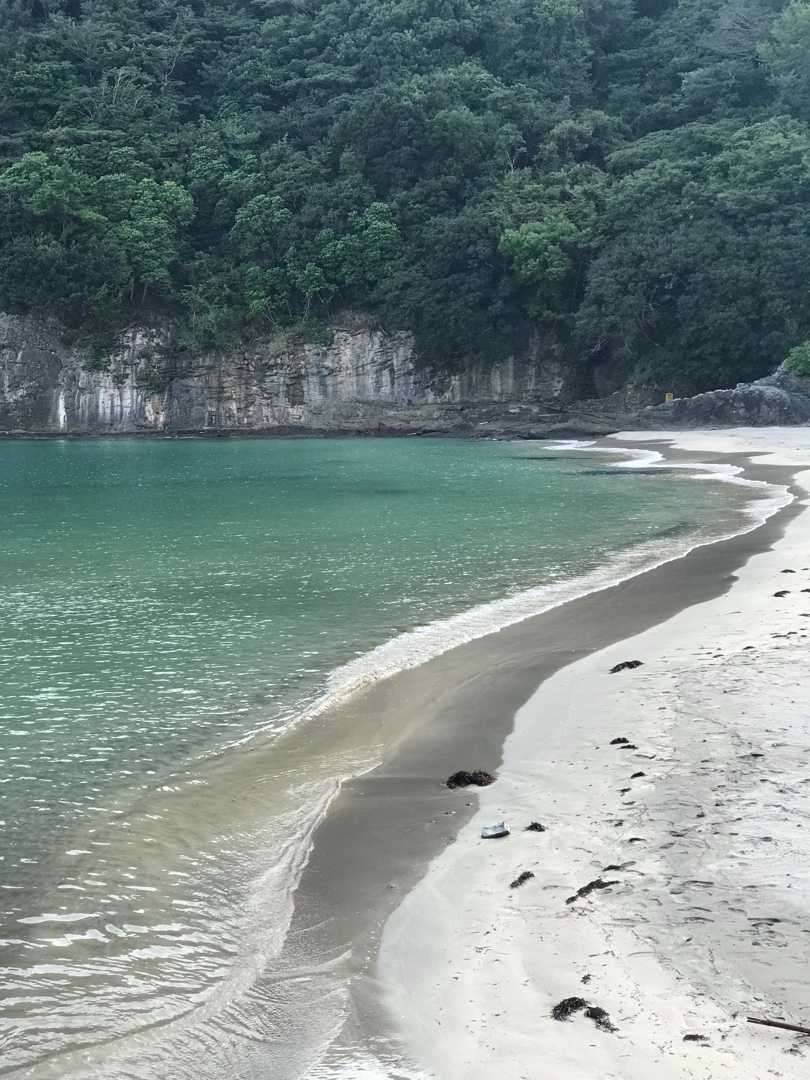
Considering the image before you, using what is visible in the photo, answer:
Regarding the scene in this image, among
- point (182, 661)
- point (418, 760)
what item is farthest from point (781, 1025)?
point (182, 661)

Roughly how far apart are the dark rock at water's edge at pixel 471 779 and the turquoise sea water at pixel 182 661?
795 millimetres

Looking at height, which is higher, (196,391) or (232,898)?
(196,391)

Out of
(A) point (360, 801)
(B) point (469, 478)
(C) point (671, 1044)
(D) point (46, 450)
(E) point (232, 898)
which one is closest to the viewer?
(C) point (671, 1044)

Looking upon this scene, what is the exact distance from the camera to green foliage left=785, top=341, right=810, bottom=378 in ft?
158

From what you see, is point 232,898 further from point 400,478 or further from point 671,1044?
point 400,478

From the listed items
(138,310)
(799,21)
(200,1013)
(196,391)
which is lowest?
(200,1013)

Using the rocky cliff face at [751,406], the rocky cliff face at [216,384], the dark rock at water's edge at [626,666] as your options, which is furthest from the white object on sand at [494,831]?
the rocky cliff face at [216,384]

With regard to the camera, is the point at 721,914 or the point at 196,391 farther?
the point at 196,391

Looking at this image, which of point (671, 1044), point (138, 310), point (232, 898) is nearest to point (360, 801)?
point (232, 898)

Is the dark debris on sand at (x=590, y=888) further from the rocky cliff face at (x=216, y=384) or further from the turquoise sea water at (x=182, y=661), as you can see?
the rocky cliff face at (x=216, y=384)

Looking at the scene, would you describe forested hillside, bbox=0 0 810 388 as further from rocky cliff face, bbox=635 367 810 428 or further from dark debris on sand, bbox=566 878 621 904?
dark debris on sand, bbox=566 878 621 904

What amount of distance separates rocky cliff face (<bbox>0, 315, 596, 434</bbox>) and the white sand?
55816 millimetres

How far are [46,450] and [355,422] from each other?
1887 cm

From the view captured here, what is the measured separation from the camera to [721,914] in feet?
13.8
